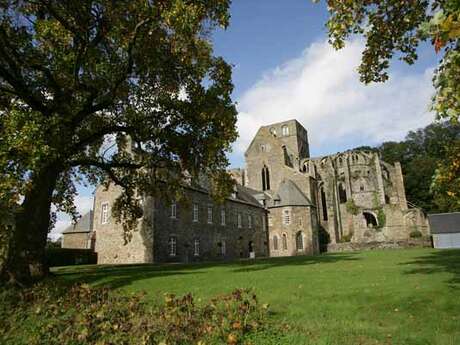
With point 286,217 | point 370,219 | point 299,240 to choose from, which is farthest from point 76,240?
point 370,219

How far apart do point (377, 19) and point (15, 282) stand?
15.2 meters

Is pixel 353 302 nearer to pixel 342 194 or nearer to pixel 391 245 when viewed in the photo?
pixel 391 245

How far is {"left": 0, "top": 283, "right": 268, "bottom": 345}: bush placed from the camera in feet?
24.1

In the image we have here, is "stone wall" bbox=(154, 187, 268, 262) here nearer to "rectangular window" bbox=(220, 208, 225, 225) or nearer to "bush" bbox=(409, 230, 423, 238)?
"rectangular window" bbox=(220, 208, 225, 225)

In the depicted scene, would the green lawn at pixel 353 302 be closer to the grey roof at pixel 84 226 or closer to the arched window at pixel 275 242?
the grey roof at pixel 84 226

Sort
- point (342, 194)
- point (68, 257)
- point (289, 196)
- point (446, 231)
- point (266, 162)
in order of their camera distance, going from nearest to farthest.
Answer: point (68, 257), point (446, 231), point (289, 196), point (266, 162), point (342, 194)

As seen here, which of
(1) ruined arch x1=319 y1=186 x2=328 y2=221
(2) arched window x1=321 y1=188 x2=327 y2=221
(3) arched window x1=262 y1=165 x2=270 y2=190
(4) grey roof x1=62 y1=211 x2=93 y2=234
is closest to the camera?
(4) grey roof x1=62 y1=211 x2=93 y2=234

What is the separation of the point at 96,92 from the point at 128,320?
429 inches

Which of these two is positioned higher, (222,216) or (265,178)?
(265,178)

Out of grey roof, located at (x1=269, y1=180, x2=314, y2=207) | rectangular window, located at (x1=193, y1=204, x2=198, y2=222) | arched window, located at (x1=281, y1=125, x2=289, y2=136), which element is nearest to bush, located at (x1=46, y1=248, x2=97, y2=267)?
rectangular window, located at (x1=193, y1=204, x2=198, y2=222)

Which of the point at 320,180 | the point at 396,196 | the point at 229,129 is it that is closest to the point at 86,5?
the point at 229,129

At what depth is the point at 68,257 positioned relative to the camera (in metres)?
31.7

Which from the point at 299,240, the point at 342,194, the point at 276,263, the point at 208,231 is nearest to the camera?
the point at 276,263

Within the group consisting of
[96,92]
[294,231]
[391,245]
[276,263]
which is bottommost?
[276,263]
